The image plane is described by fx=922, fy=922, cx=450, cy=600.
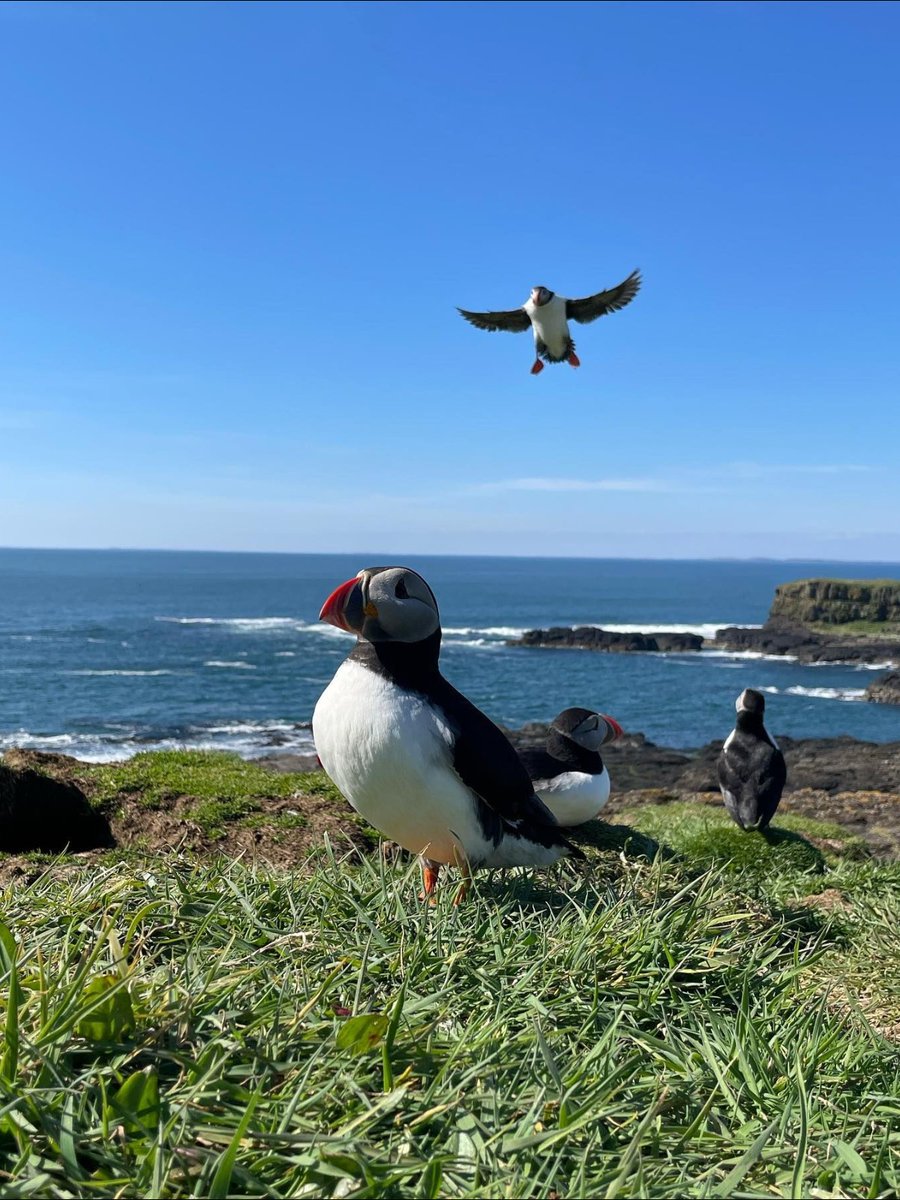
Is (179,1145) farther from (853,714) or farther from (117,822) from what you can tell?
(853,714)

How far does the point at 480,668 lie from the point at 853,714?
75.8 feet

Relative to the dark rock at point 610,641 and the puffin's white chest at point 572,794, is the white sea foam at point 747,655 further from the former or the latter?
the puffin's white chest at point 572,794

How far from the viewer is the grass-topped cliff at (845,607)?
257 feet

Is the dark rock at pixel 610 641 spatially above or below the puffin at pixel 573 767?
below

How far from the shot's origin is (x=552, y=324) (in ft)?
38.4

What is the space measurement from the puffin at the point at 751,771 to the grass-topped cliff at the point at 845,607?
71446mm

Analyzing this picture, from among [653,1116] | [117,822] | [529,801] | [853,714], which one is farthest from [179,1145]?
[853,714]

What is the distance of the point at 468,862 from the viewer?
484 cm

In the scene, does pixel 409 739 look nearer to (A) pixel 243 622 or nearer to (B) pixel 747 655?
(B) pixel 747 655

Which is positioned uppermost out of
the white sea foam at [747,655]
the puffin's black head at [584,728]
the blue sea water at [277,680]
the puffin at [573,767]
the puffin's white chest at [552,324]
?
the puffin's white chest at [552,324]

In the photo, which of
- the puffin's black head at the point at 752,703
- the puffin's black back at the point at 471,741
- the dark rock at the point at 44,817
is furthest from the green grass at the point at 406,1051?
the puffin's black head at the point at 752,703

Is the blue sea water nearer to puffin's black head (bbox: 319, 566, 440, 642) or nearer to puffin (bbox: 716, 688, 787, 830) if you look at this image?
puffin (bbox: 716, 688, 787, 830)

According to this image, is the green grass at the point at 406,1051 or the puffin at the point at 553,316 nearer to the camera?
the green grass at the point at 406,1051

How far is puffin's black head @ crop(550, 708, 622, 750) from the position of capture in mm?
8055
